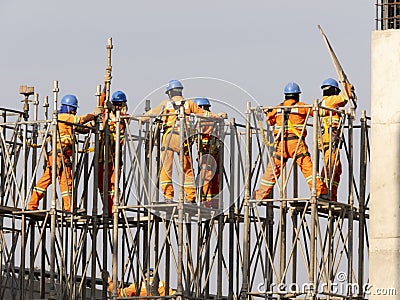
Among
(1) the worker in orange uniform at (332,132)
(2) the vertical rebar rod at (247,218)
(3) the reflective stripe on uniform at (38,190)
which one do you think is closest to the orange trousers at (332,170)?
(1) the worker in orange uniform at (332,132)

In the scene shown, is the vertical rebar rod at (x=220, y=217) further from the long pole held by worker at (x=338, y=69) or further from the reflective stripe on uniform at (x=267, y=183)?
the long pole held by worker at (x=338, y=69)

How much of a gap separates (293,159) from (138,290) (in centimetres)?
481

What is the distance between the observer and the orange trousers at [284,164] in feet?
104

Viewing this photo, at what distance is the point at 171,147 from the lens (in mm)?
32469

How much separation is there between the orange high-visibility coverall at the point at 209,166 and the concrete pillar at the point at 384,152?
3.70 metres

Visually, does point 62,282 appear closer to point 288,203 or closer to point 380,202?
point 288,203

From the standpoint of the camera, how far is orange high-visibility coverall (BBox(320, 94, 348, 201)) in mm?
31736

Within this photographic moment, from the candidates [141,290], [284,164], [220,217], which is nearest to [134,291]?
[141,290]

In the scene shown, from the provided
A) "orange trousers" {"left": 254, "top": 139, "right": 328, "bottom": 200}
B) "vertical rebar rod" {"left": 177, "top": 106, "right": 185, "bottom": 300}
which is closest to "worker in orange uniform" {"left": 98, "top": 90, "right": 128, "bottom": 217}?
"vertical rebar rod" {"left": 177, "top": 106, "right": 185, "bottom": 300}

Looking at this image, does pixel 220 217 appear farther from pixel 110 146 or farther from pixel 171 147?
pixel 110 146

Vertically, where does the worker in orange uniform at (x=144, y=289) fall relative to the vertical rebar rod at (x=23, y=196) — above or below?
below

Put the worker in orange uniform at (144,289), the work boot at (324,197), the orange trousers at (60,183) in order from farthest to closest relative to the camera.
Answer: the orange trousers at (60,183), the worker in orange uniform at (144,289), the work boot at (324,197)

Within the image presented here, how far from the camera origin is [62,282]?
111ft

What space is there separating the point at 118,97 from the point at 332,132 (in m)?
5.39
